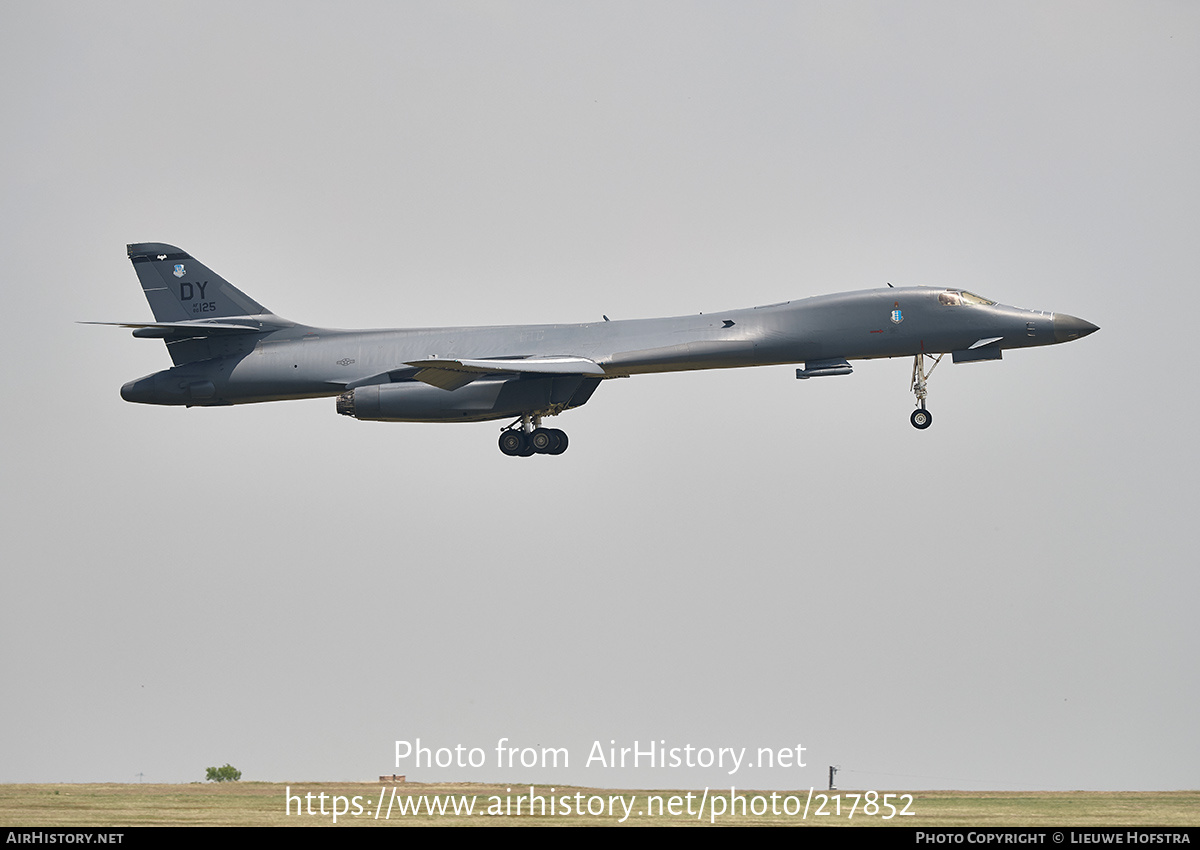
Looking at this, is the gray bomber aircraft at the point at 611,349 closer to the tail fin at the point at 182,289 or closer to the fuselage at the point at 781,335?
the fuselage at the point at 781,335

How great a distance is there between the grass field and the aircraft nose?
10.4 metres

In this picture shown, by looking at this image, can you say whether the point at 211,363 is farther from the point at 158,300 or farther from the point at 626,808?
the point at 626,808

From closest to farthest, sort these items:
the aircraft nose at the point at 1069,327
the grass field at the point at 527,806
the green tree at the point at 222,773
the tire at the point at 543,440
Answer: the grass field at the point at 527,806 < the aircraft nose at the point at 1069,327 < the tire at the point at 543,440 < the green tree at the point at 222,773

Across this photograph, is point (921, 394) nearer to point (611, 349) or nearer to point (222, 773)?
point (611, 349)

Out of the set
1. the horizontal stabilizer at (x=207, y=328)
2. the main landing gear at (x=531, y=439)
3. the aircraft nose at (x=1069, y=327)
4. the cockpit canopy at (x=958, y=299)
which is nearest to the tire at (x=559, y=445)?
the main landing gear at (x=531, y=439)

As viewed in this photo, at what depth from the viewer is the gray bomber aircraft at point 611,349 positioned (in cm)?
3716

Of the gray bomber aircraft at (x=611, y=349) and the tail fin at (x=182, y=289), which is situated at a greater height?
the tail fin at (x=182, y=289)

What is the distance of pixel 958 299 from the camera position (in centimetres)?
3734

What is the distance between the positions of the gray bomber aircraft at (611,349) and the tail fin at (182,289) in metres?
1.10

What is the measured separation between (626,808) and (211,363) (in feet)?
56.2

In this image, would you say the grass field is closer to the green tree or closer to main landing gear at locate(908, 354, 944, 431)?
main landing gear at locate(908, 354, 944, 431)

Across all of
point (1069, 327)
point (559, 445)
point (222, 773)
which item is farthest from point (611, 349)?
point (222, 773)

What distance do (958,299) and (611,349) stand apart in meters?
8.20
